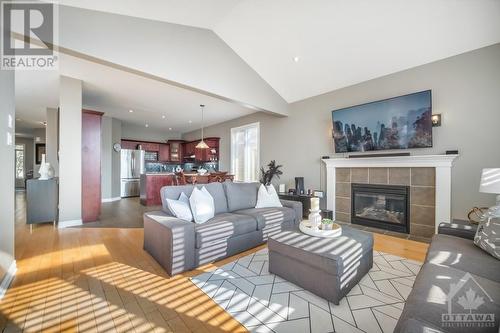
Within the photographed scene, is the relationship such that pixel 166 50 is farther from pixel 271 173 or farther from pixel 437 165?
pixel 437 165

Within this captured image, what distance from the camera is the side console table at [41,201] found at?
375cm

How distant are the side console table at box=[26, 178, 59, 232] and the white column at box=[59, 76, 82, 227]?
330 millimetres

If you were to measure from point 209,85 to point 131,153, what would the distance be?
18.3ft

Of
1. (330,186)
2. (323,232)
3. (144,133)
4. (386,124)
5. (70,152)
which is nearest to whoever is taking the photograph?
(323,232)

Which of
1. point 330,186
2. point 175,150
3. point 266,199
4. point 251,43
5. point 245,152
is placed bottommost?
point 266,199

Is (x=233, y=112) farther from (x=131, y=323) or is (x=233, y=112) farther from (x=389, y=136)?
(x=131, y=323)

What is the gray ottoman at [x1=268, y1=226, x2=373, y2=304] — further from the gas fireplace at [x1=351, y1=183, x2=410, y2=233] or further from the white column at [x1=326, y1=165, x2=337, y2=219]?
the white column at [x1=326, y1=165, x2=337, y2=219]

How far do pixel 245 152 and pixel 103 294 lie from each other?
5343 mm

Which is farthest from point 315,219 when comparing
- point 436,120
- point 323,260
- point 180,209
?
point 436,120

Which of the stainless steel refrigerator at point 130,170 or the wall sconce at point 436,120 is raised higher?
the wall sconce at point 436,120

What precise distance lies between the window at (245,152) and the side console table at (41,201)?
178 inches

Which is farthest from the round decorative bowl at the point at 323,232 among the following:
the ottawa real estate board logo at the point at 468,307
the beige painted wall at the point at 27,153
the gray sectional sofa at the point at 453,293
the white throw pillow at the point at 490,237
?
A: the beige painted wall at the point at 27,153

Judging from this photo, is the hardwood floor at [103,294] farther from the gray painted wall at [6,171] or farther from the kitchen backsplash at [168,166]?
the kitchen backsplash at [168,166]

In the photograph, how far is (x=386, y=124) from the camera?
3674mm
